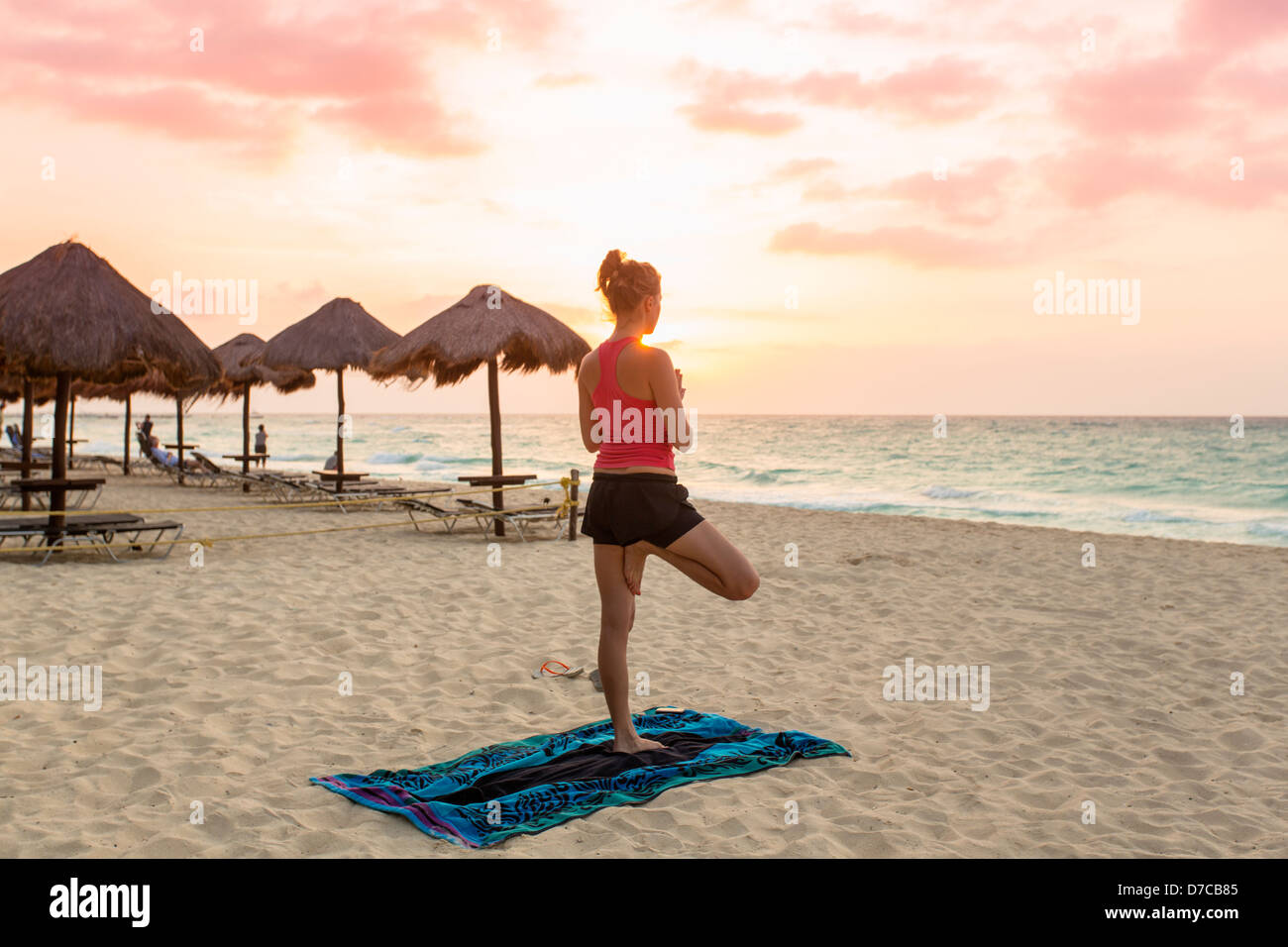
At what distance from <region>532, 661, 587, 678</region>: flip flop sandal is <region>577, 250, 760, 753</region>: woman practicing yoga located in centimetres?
162

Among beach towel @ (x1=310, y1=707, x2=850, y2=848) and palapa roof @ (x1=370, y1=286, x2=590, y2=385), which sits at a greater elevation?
palapa roof @ (x1=370, y1=286, x2=590, y2=385)

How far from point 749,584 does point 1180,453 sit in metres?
44.6

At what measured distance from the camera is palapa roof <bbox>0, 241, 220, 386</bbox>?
28.9 ft

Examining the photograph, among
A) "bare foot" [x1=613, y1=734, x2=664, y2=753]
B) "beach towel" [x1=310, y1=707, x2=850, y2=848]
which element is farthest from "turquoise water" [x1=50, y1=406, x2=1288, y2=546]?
"bare foot" [x1=613, y1=734, x2=664, y2=753]

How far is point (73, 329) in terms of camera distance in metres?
8.96

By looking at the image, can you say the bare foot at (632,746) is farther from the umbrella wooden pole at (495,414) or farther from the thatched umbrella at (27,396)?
the thatched umbrella at (27,396)

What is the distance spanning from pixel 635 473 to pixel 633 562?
0.32m

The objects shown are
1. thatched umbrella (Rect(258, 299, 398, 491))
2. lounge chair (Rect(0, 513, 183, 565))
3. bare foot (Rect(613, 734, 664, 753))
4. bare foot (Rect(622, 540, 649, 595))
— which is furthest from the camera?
thatched umbrella (Rect(258, 299, 398, 491))

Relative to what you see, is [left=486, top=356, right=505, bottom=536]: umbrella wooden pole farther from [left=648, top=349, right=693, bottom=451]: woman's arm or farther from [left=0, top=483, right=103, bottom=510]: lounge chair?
[left=648, top=349, right=693, bottom=451]: woman's arm

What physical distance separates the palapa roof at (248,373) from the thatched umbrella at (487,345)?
7.63 metres

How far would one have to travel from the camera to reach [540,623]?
19.9 ft

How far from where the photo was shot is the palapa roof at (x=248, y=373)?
18.3 metres

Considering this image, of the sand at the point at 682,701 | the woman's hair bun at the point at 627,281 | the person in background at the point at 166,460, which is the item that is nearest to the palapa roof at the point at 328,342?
the person in background at the point at 166,460
